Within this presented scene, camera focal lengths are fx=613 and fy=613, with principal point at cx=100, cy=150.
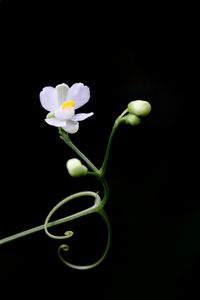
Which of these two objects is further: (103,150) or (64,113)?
(103,150)

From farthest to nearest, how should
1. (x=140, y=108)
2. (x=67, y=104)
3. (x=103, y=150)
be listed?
(x=103, y=150)
(x=67, y=104)
(x=140, y=108)

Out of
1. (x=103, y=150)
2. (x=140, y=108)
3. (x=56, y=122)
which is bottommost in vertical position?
(x=140, y=108)

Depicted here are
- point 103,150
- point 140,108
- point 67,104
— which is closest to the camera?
point 140,108

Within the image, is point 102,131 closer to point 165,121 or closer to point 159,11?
point 165,121

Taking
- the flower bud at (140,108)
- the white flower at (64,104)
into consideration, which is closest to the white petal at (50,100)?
the white flower at (64,104)

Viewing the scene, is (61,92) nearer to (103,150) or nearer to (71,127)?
(71,127)

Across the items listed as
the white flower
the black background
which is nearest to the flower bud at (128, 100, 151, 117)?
the white flower

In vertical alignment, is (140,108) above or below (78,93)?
below

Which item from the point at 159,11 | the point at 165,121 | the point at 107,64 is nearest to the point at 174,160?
the point at 165,121

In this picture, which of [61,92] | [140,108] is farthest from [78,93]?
[140,108]
